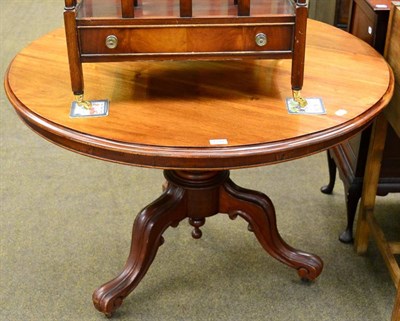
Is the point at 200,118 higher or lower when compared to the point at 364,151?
higher

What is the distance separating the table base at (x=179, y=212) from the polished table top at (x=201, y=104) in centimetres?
32

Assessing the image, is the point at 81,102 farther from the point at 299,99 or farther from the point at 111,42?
the point at 299,99

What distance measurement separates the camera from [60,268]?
1.83 m

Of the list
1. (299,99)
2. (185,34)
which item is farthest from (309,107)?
(185,34)

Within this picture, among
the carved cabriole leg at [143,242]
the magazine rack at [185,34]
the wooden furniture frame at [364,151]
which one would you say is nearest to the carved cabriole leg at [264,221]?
the carved cabriole leg at [143,242]

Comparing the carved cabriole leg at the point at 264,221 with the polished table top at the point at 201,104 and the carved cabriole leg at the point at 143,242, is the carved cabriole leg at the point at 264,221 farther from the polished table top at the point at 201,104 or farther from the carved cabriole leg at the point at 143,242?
the polished table top at the point at 201,104

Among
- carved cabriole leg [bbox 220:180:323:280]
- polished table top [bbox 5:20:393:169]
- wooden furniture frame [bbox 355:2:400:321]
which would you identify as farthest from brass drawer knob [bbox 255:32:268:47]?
carved cabriole leg [bbox 220:180:323:280]

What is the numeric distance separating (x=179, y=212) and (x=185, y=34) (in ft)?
1.99

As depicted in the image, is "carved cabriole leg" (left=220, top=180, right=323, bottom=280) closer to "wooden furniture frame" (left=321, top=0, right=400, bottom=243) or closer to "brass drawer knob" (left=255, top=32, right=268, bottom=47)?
"wooden furniture frame" (left=321, top=0, right=400, bottom=243)

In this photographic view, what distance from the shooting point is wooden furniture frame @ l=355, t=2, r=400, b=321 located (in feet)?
4.63

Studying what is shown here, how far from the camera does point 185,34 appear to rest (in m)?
1.17

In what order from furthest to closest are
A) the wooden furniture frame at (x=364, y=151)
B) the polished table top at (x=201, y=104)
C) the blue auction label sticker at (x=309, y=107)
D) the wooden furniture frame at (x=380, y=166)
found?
1. the wooden furniture frame at (x=364, y=151)
2. the wooden furniture frame at (x=380, y=166)
3. the blue auction label sticker at (x=309, y=107)
4. the polished table top at (x=201, y=104)

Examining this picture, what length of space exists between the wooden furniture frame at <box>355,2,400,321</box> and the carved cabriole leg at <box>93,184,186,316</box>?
1.88ft

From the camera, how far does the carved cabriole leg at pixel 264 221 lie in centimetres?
161
